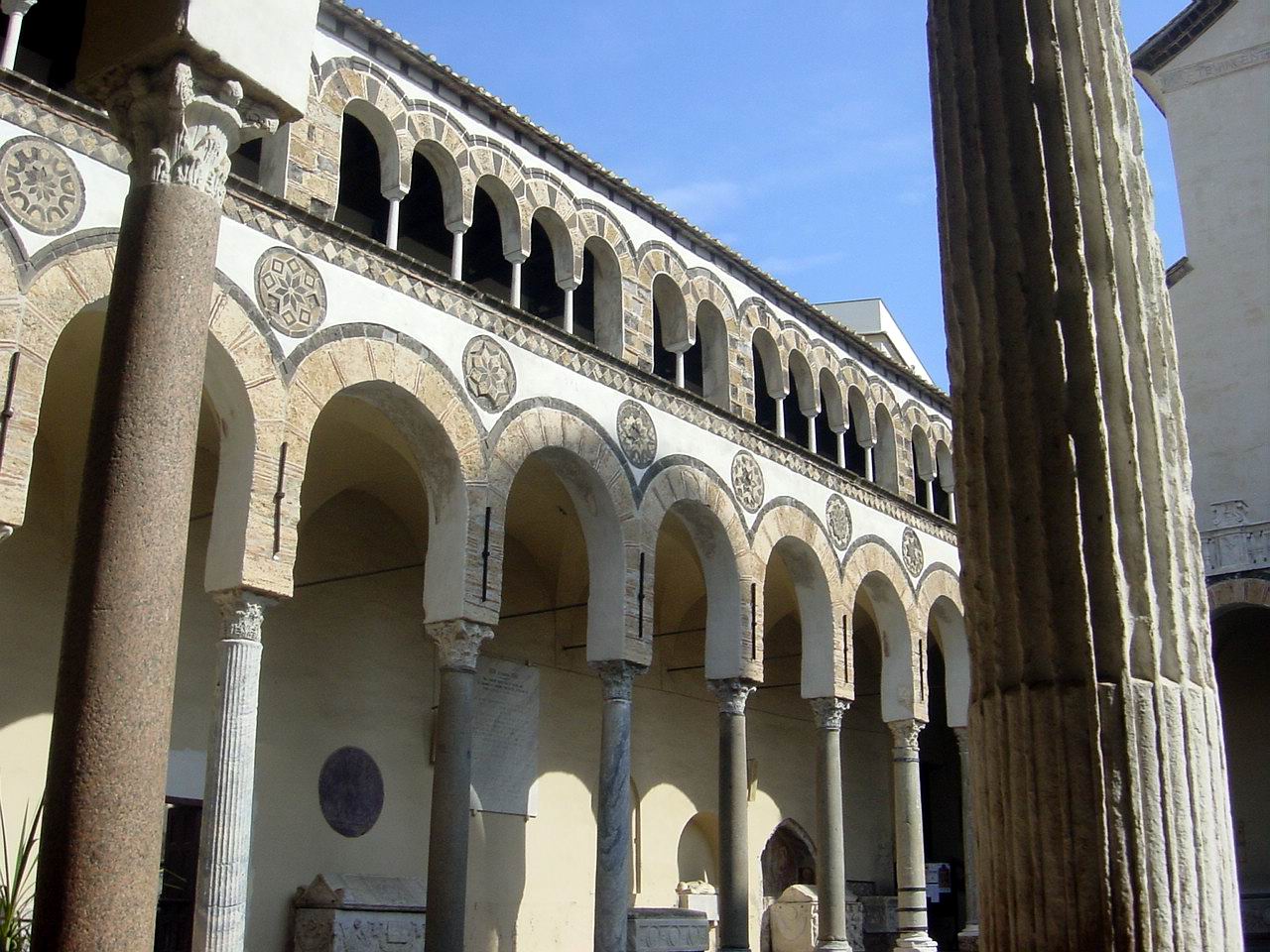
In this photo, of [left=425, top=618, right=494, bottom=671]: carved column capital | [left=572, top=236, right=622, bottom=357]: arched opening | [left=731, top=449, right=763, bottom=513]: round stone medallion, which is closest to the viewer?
[left=425, top=618, right=494, bottom=671]: carved column capital

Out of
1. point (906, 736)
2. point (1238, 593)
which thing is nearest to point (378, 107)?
point (906, 736)

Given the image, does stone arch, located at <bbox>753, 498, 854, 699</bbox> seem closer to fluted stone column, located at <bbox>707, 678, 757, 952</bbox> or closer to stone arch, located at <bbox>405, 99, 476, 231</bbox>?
fluted stone column, located at <bbox>707, 678, 757, 952</bbox>

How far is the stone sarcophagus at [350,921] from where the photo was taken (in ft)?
38.0

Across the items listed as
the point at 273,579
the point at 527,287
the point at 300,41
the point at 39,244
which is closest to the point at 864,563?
the point at 527,287

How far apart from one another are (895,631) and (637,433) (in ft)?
16.8

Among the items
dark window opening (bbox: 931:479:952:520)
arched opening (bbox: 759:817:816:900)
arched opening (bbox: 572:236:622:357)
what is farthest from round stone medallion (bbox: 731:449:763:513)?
arched opening (bbox: 759:817:816:900)

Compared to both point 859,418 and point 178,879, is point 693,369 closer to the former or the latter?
point 859,418

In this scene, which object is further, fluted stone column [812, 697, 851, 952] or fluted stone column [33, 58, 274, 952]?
fluted stone column [812, 697, 851, 952]

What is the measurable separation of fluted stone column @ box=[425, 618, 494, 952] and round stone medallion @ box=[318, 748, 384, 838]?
10.4 ft

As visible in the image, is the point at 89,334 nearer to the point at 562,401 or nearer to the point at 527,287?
the point at 562,401

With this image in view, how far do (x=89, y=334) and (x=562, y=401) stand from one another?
3612 mm

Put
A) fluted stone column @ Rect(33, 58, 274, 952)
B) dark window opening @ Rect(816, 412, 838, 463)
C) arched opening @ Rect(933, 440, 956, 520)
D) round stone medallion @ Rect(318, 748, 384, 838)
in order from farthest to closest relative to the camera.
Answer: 1. arched opening @ Rect(933, 440, 956, 520)
2. dark window opening @ Rect(816, 412, 838, 463)
3. round stone medallion @ Rect(318, 748, 384, 838)
4. fluted stone column @ Rect(33, 58, 274, 952)

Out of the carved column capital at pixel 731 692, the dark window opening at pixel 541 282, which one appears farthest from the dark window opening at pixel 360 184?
the carved column capital at pixel 731 692

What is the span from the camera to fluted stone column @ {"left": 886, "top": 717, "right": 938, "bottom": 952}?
1471 centimetres
